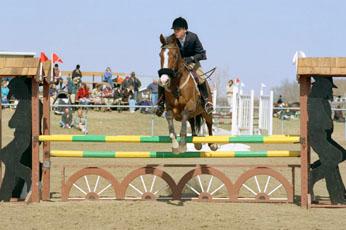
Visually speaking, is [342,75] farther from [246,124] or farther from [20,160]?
[246,124]

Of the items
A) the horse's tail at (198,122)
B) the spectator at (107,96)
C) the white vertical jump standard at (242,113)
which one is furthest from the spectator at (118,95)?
the horse's tail at (198,122)

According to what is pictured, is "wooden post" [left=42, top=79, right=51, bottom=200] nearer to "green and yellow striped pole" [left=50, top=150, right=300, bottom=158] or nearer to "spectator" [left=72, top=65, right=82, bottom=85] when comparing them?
"green and yellow striped pole" [left=50, top=150, right=300, bottom=158]

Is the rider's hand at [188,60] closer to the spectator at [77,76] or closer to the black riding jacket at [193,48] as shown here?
the black riding jacket at [193,48]

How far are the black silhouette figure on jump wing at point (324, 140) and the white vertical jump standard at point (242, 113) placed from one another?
41.4ft

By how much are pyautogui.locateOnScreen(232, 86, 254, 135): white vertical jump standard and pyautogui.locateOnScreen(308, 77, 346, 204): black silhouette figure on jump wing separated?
12624mm

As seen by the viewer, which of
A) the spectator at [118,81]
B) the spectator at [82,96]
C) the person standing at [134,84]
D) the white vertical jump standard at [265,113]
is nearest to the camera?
the white vertical jump standard at [265,113]

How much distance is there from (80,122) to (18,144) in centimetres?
1359

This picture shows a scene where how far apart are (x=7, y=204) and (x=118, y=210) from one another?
5.12 feet

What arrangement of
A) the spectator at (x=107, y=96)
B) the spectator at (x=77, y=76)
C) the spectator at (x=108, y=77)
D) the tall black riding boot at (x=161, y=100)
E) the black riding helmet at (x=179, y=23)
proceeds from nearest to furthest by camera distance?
the black riding helmet at (x=179, y=23), the tall black riding boot at (x=161, y=100), the spectator at (x=77, y=76), the spectator at (x=107, y=96), the spectator at (x=108, y=77)

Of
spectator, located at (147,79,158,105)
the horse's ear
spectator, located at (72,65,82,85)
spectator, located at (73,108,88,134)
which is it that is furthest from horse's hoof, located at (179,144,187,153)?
spectator, located at (72,65,82,85)

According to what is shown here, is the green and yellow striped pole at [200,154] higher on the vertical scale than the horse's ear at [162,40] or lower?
lower

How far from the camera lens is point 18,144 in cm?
895

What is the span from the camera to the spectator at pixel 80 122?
2208 centimetres

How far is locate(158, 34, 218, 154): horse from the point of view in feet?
27.4
